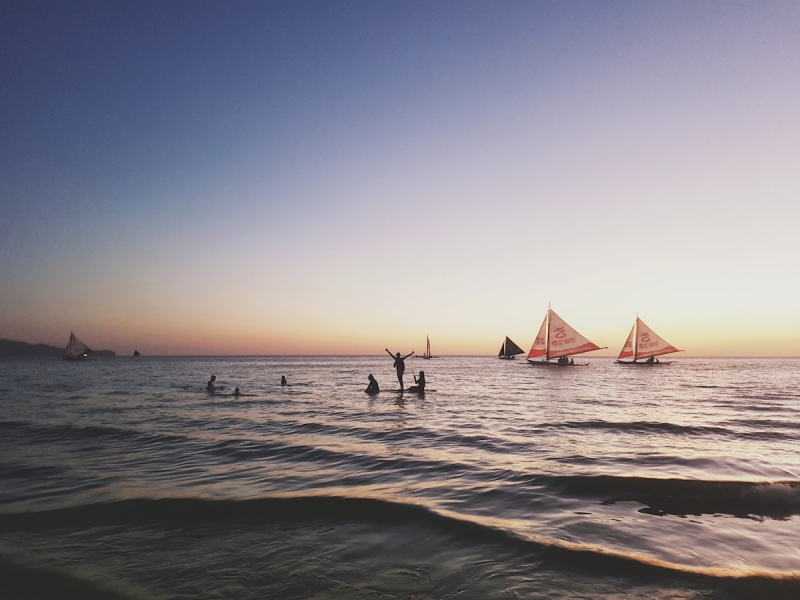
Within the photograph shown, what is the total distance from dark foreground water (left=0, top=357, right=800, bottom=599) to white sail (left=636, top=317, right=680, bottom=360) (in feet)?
268

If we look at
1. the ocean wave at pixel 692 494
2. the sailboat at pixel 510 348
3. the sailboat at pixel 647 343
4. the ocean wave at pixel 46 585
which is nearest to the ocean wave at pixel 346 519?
the ocean wave at pixel 46 585

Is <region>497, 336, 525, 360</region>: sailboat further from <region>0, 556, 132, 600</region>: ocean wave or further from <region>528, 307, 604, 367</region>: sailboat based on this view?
<region>0, 556, 132, 600</region>: ocean wave

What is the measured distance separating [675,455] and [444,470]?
7426 millimetres

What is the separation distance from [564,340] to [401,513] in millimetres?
81894

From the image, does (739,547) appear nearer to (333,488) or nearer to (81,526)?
(333,488)

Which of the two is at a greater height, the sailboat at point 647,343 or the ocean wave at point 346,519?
the sailboat at point 647,343

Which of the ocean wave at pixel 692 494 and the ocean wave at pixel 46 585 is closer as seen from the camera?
the ocean wave at pixel 46 585

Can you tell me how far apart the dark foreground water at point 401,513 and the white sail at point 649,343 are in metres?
81.6

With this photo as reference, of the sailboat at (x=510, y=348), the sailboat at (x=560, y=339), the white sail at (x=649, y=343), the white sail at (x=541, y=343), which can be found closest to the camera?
the sailboat at (x=560, y=339)

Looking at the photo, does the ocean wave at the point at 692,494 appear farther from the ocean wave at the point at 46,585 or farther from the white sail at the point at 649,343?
the white sail at the point at 649,343

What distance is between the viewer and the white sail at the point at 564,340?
82188 millimetres

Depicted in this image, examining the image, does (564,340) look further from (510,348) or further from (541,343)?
(510,348)

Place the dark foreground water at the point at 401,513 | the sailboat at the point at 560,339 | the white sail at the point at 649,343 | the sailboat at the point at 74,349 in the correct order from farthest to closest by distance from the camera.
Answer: the sailboat at the point at 74,349 → the white sail at the point at 649,343 → the sailboat at the point at 560,339 → the dark foreground water at the point at 401,513

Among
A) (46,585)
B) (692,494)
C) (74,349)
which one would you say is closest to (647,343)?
(692,494)
